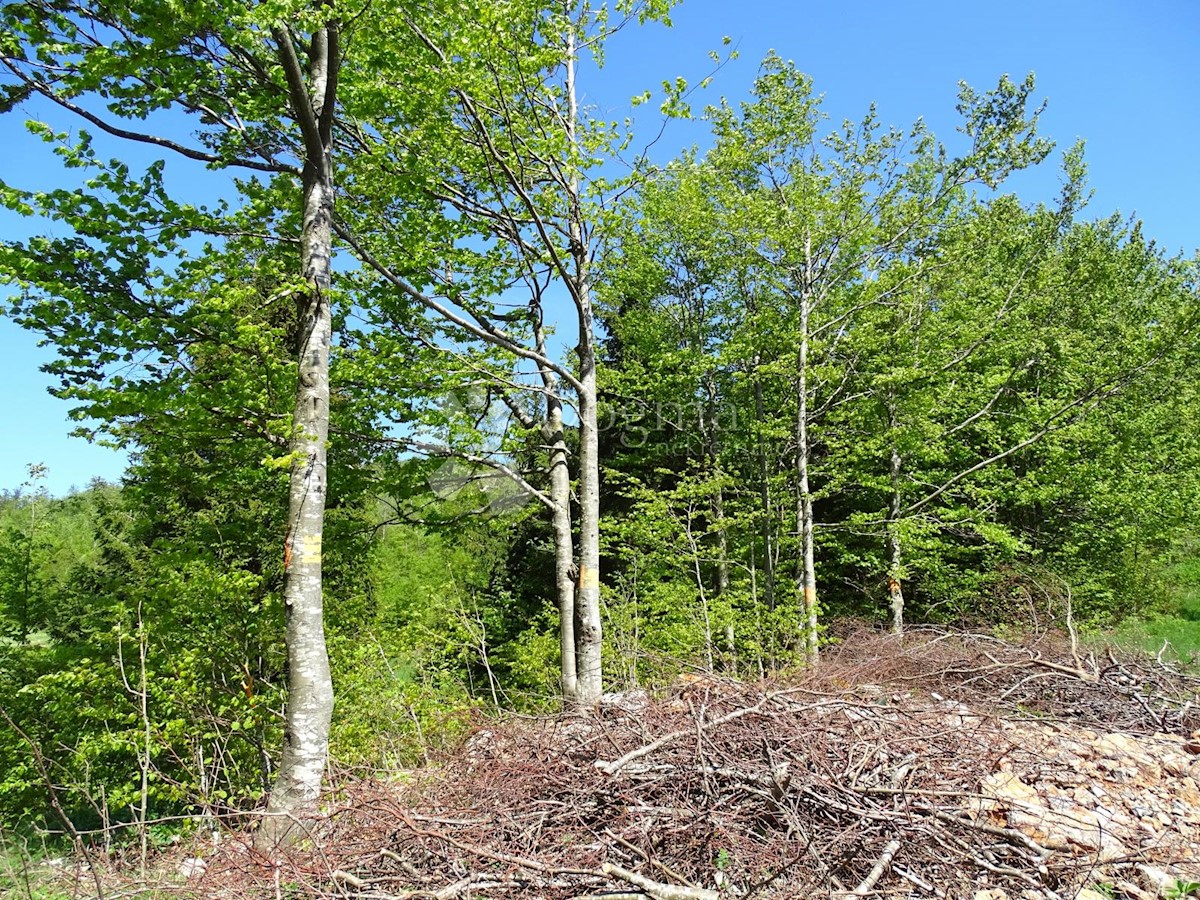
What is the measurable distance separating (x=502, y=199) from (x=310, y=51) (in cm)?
358

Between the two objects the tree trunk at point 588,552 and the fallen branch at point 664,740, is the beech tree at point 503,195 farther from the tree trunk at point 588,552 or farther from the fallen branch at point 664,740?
the fallen branch at point 664,740

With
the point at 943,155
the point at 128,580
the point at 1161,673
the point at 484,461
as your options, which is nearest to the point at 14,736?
the point at 128,580

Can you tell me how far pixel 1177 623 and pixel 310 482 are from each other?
63.2 feet

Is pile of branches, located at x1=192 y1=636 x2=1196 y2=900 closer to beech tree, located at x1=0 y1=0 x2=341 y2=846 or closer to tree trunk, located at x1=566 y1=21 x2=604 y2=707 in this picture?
beech tree, located at x1=0 y1=0 x2=341 y2=846

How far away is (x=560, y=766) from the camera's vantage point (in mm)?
4727

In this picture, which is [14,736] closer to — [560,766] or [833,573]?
[560,766]

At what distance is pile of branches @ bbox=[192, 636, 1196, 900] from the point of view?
3.63 m

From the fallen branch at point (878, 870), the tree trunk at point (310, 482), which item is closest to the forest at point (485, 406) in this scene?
the tree trunk at point (310, 482)

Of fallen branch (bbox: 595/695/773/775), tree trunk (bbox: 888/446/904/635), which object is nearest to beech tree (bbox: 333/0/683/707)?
fallen branch (bbox: 595/695/773/775)

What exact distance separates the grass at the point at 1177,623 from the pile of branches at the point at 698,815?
9.89 meters

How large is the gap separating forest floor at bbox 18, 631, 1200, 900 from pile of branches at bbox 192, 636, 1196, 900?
1 cm

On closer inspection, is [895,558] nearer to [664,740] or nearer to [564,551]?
[564,551]

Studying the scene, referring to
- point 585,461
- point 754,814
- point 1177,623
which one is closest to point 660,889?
point 754,814

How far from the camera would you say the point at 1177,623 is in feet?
52.5
